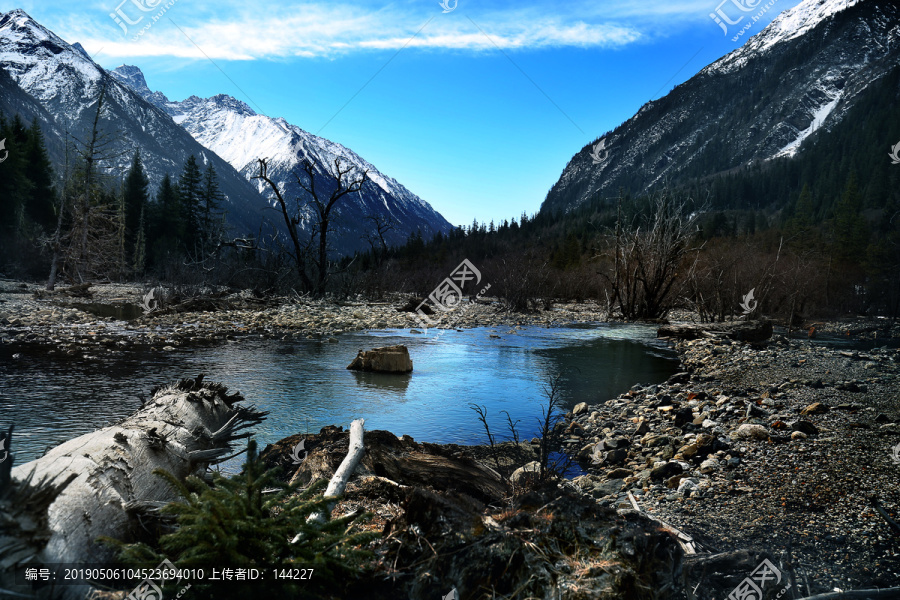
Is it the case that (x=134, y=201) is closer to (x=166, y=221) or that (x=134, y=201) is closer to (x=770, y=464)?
(x=166, y=221)

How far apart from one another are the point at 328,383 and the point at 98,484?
19.5 feet

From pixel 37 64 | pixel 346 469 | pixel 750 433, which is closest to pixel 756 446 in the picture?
pixel 750 433

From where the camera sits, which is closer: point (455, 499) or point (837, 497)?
point (455, 499)

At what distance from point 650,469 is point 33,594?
A: 14.8 ft

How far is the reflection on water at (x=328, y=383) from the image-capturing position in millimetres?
5805

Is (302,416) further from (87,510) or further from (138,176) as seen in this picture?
(138,176)

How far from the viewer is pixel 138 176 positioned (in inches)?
1906

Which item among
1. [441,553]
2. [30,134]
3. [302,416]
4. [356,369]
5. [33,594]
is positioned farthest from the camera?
[30,134]

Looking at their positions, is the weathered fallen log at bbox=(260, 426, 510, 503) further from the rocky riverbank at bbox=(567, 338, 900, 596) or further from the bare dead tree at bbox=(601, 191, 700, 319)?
the bare dead tree at bbox=(601, 191, 700, 319)

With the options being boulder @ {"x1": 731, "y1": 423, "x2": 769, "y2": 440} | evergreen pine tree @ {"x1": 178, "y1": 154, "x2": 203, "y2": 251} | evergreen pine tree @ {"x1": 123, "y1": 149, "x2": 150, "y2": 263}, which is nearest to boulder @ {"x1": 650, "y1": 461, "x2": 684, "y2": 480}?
boulder @ {"x1": 731, "y1": 423, "x2": 769, "y2": 440}

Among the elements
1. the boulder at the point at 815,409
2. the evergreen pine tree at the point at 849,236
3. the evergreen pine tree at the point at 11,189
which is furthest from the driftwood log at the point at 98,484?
the evergreen pine tree at the point at 849,236

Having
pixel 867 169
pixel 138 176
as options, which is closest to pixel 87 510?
pixel 138 176

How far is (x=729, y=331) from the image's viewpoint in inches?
571

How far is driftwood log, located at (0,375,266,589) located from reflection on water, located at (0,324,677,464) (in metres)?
1.43
